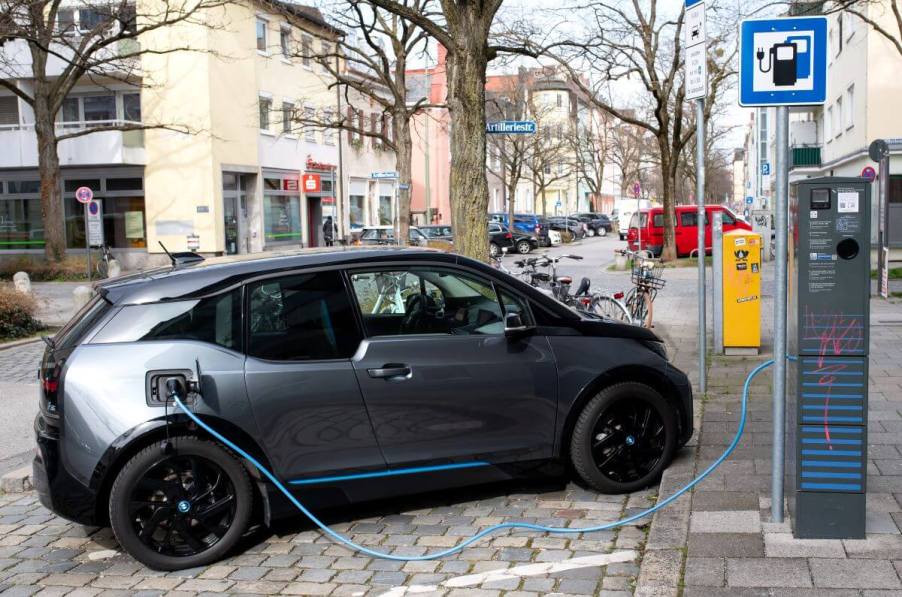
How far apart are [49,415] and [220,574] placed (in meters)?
1.20

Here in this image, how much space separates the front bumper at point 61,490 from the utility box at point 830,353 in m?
3.49

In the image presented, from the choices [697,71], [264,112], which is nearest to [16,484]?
[697,71]

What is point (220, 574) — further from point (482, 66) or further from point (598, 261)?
point (598, 261)

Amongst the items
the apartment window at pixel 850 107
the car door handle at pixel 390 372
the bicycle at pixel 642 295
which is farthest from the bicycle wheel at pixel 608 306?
the apartment window at pixel 850 107

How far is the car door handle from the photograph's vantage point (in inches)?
212

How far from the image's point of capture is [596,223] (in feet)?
243

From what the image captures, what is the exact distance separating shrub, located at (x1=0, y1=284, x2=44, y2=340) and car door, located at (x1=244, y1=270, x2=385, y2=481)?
11.7 m

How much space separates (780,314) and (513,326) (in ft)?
4.92

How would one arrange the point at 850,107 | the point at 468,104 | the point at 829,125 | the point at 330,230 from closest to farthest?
1. the point at 468,104
2. the point at 850,107
3. the point at 330,230
4. the point at 829,125

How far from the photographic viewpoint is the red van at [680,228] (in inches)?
1309

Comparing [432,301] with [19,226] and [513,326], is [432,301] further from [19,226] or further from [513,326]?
[19,226]

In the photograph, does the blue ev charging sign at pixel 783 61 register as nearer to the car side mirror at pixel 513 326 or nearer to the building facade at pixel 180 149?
the car side mirror at pixel 513 326

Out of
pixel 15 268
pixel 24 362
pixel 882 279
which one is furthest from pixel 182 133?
pixel 882 279

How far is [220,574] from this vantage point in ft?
16.4
